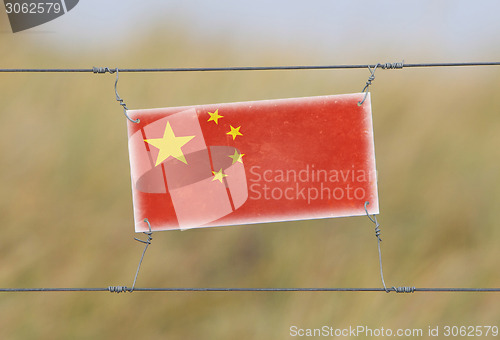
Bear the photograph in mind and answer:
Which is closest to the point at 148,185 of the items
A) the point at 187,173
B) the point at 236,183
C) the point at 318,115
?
the point at 187,173

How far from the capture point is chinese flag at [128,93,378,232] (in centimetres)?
161

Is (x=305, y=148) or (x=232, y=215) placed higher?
(x=305, y=148)

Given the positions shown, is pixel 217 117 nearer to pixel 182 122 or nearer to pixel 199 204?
pixel 182 122

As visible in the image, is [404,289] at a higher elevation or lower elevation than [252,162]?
lower

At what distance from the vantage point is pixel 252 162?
5.33 feet

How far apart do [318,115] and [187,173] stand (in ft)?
1.40

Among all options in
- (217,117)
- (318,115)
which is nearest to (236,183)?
(217,117)

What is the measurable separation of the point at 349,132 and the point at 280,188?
26 centimetres

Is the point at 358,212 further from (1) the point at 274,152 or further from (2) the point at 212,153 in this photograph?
(2) the point at 212,153

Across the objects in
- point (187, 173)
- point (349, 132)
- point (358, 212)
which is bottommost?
point (358, 212)

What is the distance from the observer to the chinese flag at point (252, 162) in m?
1.61

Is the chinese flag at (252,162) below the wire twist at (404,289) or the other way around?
the other way around

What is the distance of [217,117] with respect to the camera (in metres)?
1.63

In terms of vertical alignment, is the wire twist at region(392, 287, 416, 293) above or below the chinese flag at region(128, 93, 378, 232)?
below
